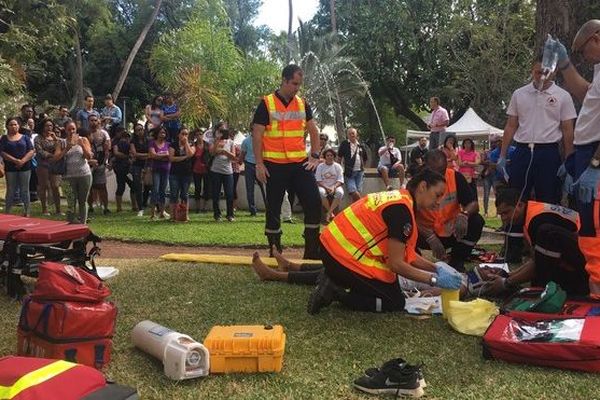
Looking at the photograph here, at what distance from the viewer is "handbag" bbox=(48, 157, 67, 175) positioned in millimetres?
9359

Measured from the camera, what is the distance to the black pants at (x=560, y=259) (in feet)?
14.8

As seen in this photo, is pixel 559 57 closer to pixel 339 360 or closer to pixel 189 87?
pixel 339 360

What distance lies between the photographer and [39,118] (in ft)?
42.7

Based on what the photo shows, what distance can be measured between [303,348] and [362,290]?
848 millimetres

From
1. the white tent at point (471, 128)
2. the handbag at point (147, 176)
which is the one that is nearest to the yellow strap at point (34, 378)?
the handbag at point (147, 176)

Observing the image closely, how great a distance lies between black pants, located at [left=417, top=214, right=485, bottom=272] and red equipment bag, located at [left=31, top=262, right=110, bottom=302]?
3282mm

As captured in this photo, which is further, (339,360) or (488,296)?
(488,296)

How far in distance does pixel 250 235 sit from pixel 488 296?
4.71 m

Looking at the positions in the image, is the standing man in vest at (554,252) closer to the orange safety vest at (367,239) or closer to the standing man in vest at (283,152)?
the orange safety vest at (367,239)

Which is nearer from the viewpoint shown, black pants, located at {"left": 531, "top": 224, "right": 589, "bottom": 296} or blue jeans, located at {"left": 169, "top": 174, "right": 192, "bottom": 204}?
black pants, located at {"left": 531, "top": 224, "right": 589, "bottom": 296}

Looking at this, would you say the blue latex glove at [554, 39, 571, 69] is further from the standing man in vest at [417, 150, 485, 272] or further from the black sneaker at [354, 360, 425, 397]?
the black sneaker at [354, 360, 425, 397]

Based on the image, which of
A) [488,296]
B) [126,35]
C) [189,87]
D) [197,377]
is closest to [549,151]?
[488,296]

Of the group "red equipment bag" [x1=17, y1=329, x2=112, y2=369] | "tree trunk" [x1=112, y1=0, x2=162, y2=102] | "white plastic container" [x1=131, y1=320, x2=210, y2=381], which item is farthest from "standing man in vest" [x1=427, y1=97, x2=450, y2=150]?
"tree trunk" [x1=112, y1=0, x2=162, y2=102]

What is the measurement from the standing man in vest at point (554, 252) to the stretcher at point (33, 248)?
3536 mm
